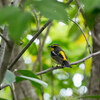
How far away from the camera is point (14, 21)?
1.52 ft

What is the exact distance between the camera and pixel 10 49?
2.31 feet

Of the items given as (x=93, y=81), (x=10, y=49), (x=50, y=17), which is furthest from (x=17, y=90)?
(x=50, y=17)

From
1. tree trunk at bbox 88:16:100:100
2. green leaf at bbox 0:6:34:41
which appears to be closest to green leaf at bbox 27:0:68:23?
green leaf at bbox 0:6:34:41

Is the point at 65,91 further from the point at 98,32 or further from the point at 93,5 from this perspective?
the point at 93,5

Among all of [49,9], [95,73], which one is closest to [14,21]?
[49,9]

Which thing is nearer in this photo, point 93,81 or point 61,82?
point 93,81

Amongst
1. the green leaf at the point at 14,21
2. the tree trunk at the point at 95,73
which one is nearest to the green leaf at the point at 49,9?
the green leaf at the point at 14,21

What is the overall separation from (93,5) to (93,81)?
3.29 metres

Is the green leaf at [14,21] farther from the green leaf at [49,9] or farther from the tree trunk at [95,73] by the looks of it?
the tree trunk at [95,73]

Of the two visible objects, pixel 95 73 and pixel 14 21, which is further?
pixel 95 73

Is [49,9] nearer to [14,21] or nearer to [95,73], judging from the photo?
[14,21]

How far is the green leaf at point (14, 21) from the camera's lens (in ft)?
1.49

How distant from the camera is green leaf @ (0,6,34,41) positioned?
46 cm

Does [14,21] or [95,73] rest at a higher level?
[95,73]
